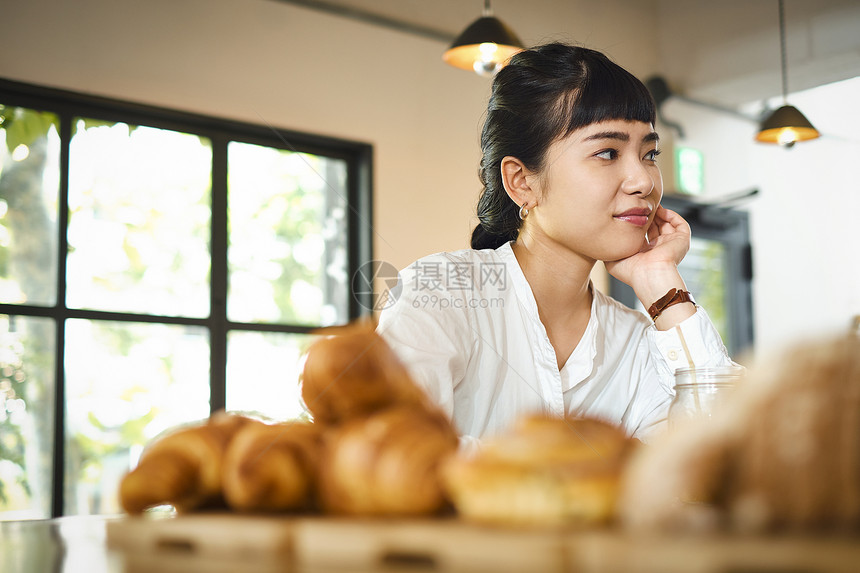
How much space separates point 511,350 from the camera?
127 centimetres

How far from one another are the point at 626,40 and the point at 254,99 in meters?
2.22

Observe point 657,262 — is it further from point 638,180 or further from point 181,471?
point 181,471

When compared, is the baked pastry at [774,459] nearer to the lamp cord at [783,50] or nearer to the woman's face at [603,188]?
the woman's face at [603,188]

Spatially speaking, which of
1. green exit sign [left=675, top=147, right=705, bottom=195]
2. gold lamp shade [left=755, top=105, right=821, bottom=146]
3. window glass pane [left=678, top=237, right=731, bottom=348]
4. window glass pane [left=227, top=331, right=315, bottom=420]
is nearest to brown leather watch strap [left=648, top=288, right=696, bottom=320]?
window glass pane [left=227, top=331, right=315, bottom=420]

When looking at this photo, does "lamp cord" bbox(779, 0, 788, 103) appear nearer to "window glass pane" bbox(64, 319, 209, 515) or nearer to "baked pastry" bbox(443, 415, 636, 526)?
"window glass pane" bbox(64, 319, 209, 515)

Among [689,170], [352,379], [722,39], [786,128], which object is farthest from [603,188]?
[722,39]

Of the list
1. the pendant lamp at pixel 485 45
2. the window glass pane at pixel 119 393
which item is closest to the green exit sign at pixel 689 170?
the pendant lamp at pixel 485 45

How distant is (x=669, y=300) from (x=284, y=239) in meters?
2.57

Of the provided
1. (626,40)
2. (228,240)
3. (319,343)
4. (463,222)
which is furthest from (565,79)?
(626,40)

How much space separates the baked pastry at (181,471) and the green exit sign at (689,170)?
4504 millimetres

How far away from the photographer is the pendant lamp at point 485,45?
2633 mm

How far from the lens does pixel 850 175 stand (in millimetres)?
5000

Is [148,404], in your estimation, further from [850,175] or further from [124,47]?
[850,175]

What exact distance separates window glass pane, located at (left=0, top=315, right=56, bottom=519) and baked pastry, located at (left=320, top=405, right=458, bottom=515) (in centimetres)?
294
